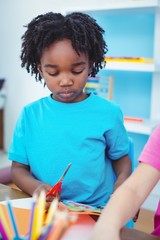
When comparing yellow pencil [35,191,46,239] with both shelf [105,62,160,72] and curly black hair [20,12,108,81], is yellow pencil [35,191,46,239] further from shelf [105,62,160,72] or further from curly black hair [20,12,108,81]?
shelf [105,62,160,72]

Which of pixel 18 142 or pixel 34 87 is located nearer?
pixel 18 142

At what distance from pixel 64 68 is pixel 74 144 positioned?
0.68 ft

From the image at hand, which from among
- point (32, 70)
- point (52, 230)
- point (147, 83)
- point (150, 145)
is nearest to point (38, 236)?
→ point (52, 230)

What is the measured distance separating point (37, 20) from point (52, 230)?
0.71 meters

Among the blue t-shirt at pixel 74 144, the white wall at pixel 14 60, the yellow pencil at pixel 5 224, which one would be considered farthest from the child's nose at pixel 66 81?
the white wall at pixel 14 60

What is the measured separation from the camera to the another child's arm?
0.56 metres

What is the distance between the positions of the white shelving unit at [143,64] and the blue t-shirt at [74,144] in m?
0.96

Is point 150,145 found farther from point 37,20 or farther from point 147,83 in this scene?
point 147,83

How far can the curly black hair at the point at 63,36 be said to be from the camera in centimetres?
90

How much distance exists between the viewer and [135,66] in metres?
1.94

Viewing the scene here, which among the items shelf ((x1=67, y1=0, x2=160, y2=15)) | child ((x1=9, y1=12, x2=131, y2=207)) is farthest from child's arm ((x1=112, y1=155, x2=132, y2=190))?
shelf ((x1=67, y1=0, x2=160, y2=15))

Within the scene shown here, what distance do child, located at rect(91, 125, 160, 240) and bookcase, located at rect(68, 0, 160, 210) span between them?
3.78 feet

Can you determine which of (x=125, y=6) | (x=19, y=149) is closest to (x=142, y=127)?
(x=125, y=6)

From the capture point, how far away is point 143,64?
1907 mm
